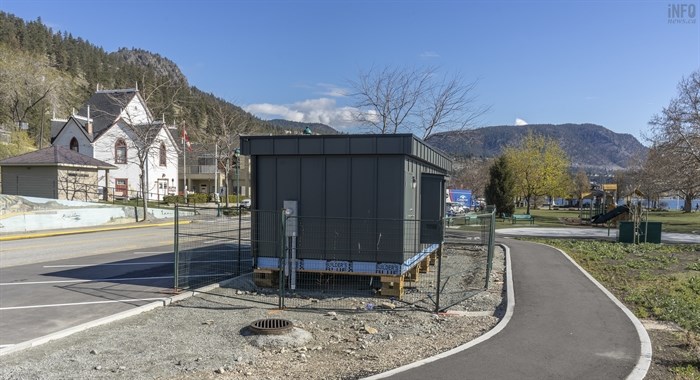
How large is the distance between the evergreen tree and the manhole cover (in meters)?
39.1

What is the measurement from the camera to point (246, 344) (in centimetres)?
669

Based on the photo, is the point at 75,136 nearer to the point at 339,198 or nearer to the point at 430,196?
the point at 430,196

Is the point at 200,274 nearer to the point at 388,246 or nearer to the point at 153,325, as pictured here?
the point at 153,325

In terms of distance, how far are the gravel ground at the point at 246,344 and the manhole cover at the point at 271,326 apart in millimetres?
109

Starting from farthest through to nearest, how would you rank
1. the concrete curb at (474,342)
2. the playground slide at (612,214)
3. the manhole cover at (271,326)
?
the playground slide at (612,214) < the manhole cover at (271,326) < the concrete curb at (474,342)

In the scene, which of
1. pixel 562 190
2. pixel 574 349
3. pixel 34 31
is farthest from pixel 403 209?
pixel 34 31

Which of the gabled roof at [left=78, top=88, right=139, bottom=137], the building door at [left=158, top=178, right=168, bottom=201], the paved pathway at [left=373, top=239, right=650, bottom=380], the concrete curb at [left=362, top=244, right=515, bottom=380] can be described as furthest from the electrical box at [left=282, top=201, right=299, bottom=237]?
the building door at [left=158, top=178, right=168, bottom=201]

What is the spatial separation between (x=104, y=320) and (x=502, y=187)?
133 feet

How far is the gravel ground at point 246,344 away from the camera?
566cm

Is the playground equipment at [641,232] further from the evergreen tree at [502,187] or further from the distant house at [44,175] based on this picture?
the distant house at [44,175]

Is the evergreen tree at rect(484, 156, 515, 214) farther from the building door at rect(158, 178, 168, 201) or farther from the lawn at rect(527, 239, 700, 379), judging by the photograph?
the building door at rect(158, 178, 168, 201)

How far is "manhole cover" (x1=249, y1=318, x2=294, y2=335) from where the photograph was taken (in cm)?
698

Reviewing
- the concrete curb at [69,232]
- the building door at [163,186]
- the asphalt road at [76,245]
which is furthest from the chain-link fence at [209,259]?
the building door at [163,186]

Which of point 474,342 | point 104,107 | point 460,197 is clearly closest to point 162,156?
point 104,107
